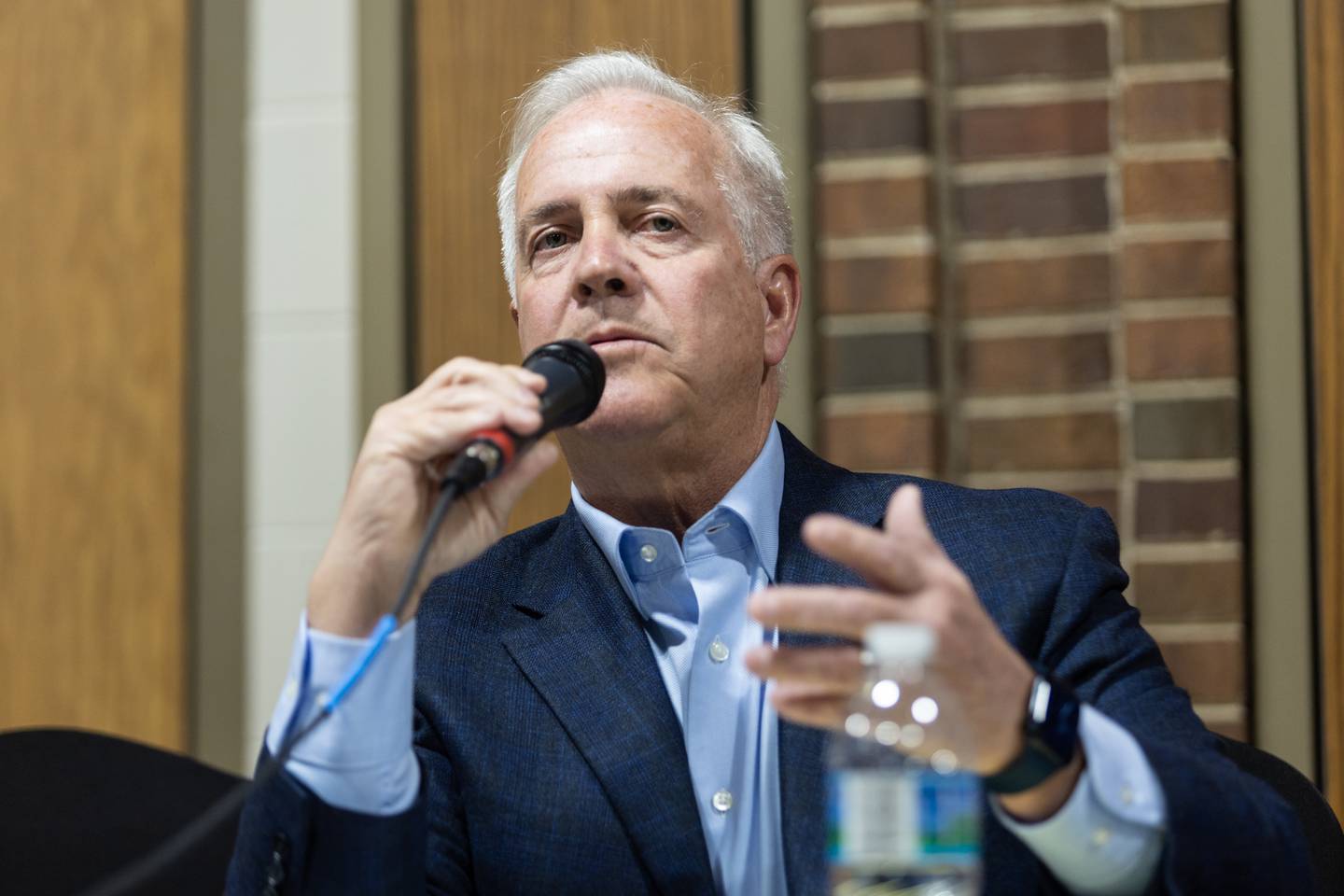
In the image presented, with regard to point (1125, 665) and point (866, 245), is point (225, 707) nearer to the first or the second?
point (866, 245)

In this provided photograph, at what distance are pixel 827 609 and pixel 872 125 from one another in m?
1.28

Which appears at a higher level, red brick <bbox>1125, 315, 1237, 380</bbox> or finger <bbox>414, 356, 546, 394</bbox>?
red brick <bbox>1125, 315, 1237, 380</bbox>

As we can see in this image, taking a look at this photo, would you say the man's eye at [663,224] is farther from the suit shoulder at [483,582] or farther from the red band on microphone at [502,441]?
the red band on microphone at [502,441]

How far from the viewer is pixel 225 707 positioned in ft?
7.10

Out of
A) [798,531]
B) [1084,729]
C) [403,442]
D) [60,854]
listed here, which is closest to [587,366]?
[403,442]

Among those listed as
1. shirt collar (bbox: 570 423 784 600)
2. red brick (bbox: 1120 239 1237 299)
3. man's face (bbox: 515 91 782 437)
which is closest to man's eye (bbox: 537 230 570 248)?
man's face (bbox: 515 91 782 437)

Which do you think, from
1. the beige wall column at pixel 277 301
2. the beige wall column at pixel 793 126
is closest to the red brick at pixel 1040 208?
the beige wall column at pixel 793 126

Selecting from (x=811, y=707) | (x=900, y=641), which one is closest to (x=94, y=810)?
(x=811, y=707)

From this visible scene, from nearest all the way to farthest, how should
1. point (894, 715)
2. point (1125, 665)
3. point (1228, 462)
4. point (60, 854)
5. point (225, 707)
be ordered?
point (894, 715) → point (1125, 665) → point (60, 854) → point (1228, 462) → point (225, 707)

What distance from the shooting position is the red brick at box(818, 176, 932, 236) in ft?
6.53

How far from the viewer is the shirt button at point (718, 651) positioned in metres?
1.39

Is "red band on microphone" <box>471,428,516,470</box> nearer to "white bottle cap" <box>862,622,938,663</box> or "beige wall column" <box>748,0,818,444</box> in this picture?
"white bottle cap" <box>862,622,938,663</box>

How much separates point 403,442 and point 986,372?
107 cm

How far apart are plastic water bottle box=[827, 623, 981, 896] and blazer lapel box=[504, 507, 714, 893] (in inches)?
15.5
